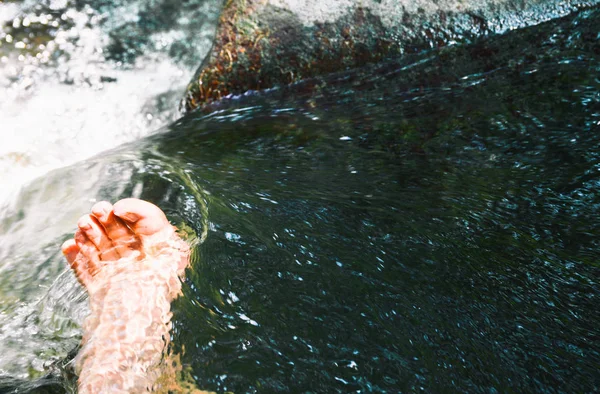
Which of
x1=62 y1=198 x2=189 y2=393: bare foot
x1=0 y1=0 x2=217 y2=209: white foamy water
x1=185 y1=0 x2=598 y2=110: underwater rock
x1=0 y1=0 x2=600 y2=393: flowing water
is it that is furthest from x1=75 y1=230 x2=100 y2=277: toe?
x1=185 y1=0 x2=598 y2=110: underwater rock

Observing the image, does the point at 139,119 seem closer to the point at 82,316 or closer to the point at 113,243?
the point at 113,243

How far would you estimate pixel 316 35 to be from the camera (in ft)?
14.7

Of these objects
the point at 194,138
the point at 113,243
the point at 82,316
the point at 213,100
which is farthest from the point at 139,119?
the point at 82,316

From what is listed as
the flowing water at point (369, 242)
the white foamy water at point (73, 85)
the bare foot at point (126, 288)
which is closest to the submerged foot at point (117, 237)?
the bare foot at point (126, 288)

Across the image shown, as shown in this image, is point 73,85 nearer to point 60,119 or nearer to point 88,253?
point 60,119

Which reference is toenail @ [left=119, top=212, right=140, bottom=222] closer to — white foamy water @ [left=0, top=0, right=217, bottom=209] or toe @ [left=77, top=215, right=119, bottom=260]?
toe @ [left=77, top=215, right=119, bottom=260]

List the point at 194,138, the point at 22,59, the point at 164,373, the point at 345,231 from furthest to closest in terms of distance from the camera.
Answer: the point at 22,59
the point at 194,138
the point at 345,231
the point at 164,373

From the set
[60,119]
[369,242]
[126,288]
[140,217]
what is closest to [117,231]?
[140,217]

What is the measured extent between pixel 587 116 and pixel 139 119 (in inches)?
133

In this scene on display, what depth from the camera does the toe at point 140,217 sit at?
2.35 meters

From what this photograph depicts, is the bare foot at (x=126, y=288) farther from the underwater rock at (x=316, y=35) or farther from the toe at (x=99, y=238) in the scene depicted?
the underwater rock at (x=316, y=35)

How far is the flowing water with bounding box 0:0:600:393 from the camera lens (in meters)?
1.64

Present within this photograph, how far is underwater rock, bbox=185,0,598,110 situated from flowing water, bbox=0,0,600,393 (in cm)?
77

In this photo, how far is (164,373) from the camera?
1699mm
